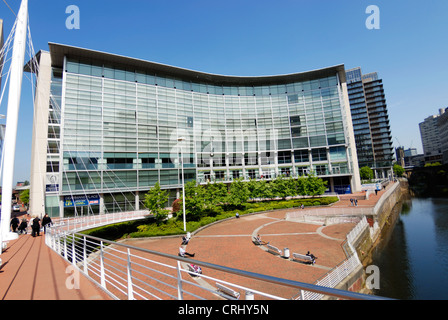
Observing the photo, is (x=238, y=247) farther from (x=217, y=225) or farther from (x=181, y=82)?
(x=181, y=82)

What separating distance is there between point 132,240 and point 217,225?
387 inches

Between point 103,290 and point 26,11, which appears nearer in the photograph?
point 103,290

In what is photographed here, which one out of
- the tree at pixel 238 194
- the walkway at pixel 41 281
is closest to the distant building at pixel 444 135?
the tree at pixel 238 194

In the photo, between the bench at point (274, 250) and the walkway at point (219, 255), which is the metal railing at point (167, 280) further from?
the bench at point (274, 250)

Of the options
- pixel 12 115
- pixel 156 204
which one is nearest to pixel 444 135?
pixel 156 204

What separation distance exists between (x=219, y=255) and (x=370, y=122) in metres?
115

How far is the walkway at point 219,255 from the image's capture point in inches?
215

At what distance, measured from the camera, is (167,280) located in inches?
465

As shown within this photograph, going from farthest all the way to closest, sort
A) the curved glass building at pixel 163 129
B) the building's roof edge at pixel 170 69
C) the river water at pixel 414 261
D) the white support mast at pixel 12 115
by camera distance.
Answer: the building's roof edge at pixel 170 69 → the curved glass building at pixel 163 129 → the river water at pixel 414 261 → the white support mast at pixel 12 115

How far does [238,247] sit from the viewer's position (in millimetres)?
17484

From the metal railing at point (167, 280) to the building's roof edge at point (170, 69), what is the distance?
102 ft

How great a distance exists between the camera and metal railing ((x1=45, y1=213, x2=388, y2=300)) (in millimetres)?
Answer: 2406

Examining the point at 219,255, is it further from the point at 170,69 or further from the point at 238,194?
the point at 170,69
